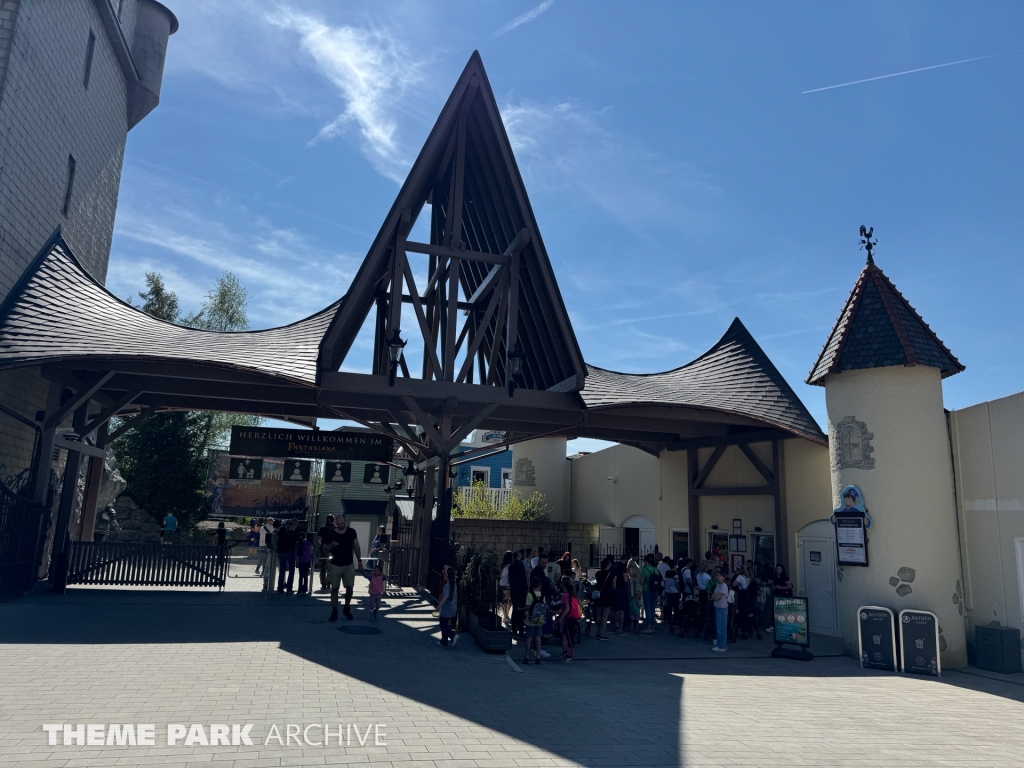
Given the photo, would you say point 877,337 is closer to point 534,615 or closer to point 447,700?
A: point 534,615

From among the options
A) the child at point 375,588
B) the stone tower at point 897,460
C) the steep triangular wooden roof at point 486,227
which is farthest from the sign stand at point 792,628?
the child at point 375,588

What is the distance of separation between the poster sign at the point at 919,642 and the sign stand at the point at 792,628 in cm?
145

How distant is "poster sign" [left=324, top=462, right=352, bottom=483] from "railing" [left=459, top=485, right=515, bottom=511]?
9.63 meters

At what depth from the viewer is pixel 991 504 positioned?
1191 centimetres

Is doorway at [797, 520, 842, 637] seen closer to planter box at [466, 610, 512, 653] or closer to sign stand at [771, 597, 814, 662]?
sign stand at [771, 597, 814, 662]

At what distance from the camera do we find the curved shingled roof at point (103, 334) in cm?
1298

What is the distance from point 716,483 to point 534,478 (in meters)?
12.4

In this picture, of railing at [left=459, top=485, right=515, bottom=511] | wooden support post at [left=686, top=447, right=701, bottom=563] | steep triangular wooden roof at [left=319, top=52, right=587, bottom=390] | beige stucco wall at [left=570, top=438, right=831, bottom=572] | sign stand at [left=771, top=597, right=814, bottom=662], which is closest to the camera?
sign stand at [left=771, top=597, right=814, bottom=662]

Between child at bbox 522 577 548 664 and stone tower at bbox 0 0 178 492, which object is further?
stone tower at bbox 0 0 178 492

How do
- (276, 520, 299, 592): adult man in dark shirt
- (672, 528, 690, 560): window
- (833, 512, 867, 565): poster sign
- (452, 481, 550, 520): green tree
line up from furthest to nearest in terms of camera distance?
(452, 481, 550, 520): green tree → (672, 528, 690, 560): window → (276, 520, 299, 592): adult man in dark shirt → (833, 512, 867, 565): poster sign

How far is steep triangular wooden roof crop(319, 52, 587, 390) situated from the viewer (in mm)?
12812

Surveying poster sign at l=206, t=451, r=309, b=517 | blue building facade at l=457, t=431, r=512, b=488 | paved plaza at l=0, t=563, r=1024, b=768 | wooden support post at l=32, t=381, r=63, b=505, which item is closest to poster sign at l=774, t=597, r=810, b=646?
paved plaza at l=0, t=563, r=1024, b=768

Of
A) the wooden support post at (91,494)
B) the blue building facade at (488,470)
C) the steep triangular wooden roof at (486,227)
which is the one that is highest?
the steep triangular wooden roof at (486,227)

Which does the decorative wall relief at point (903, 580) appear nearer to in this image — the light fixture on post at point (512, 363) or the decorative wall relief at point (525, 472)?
the light fixture on post at point (512, 363)
